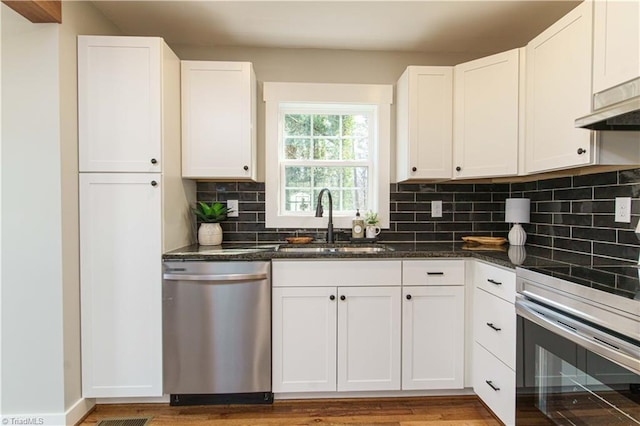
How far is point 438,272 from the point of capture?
6.59ft

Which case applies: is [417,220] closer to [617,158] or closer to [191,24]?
[617,158]

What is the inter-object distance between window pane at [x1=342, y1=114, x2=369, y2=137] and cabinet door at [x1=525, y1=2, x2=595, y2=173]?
1.13 metres

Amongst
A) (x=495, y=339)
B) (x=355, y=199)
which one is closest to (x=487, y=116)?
(x=355, y=199)

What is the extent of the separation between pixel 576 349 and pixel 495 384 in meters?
0.68

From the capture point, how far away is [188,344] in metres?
1.92

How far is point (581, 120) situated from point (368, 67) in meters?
1.57

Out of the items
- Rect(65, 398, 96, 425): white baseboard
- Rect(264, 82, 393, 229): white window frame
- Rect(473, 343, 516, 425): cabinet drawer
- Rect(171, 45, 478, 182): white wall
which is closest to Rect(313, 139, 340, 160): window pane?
Rect(264, 82, 393, 229): white window frame

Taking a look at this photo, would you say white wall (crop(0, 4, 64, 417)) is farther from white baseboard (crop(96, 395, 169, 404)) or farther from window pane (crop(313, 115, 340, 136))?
window pane (crop(313, 115, 340, 136))

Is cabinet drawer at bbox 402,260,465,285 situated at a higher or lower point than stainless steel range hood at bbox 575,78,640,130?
lower

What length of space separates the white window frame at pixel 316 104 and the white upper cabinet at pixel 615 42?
1.28 meters

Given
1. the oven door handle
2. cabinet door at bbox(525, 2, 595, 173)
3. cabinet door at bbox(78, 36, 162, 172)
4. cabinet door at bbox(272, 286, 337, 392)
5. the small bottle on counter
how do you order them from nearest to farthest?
the oven door handle → cabinet door at bbox(525, 2, 595, 173) → cabinet door at bbox(78, 36, 162, 172) → cabinet door at bbox(272, 286, 337, 392) → the small bottle on counter

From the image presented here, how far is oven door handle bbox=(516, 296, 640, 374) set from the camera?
104 centimetres

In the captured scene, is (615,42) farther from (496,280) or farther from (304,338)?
(304,338)

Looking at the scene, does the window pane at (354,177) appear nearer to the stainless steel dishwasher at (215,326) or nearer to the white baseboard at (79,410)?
the stainless steel dishwasher at (215,326)
